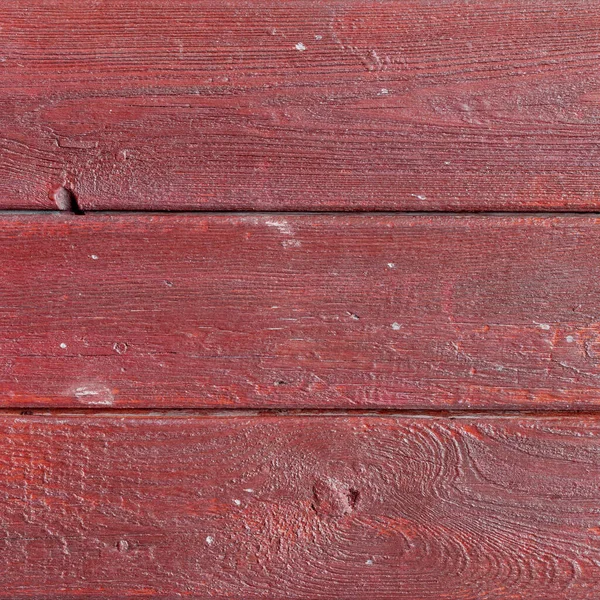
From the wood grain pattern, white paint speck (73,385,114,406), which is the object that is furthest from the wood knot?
white paint speck (73,385,114,406)

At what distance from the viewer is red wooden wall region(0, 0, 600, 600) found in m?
0.55

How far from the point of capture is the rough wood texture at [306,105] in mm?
554

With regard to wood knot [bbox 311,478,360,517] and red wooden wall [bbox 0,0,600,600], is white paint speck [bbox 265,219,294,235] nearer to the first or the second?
red wooden wall [bbox 0,0,600,600]

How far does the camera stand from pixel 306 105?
22.0 inches

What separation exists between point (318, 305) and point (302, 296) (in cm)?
2

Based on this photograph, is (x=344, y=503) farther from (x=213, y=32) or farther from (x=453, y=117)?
(x=213, y=32)

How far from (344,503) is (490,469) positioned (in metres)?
0.18

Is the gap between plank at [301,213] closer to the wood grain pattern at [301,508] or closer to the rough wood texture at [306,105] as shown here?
the rough wood texture at [306,105]

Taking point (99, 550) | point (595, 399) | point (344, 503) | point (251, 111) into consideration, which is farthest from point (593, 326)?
point (99, 550)

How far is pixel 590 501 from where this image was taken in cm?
56

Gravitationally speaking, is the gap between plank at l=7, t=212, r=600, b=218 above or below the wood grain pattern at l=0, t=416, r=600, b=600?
above

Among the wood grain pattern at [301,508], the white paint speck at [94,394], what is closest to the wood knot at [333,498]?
the wood grain pattern at [301,508]

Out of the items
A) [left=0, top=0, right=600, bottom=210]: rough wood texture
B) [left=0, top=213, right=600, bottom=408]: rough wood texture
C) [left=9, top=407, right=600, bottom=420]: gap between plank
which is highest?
[left=0, top=0, right=600, bottom=210]: rough wood texture

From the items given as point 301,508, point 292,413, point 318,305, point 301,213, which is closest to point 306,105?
point 301,213
